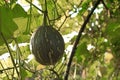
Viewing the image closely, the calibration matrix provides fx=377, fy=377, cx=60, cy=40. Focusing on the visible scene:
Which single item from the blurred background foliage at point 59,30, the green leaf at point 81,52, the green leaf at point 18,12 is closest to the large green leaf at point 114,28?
the blurred background foliage at point 59,30

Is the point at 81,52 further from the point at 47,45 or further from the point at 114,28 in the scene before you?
the point at 47,45

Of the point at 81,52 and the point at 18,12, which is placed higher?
the point at 18,12

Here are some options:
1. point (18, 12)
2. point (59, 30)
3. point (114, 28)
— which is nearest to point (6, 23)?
point (18, 12)

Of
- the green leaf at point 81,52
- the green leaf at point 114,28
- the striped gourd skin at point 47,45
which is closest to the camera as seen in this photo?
the striped gourd skin at point 47,45

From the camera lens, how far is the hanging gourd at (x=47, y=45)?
875mm

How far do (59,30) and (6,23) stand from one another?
26cm

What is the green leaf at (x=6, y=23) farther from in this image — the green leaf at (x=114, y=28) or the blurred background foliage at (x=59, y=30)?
the green leaf at (x=114, y=28)

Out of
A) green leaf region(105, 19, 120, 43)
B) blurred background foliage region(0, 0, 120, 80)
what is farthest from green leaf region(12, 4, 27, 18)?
green leaf region(105, 19, 120, 43)

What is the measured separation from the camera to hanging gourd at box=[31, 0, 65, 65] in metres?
0.87

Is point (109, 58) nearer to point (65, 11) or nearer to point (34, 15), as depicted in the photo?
point (65, 11)

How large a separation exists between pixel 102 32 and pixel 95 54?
12 cm

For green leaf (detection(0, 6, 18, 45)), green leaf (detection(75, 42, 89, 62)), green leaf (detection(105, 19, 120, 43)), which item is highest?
green leaf (detection(0, 6, 18, 45))

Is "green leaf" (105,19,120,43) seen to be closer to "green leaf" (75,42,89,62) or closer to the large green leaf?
the large green leaf

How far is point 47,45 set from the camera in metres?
0.88
